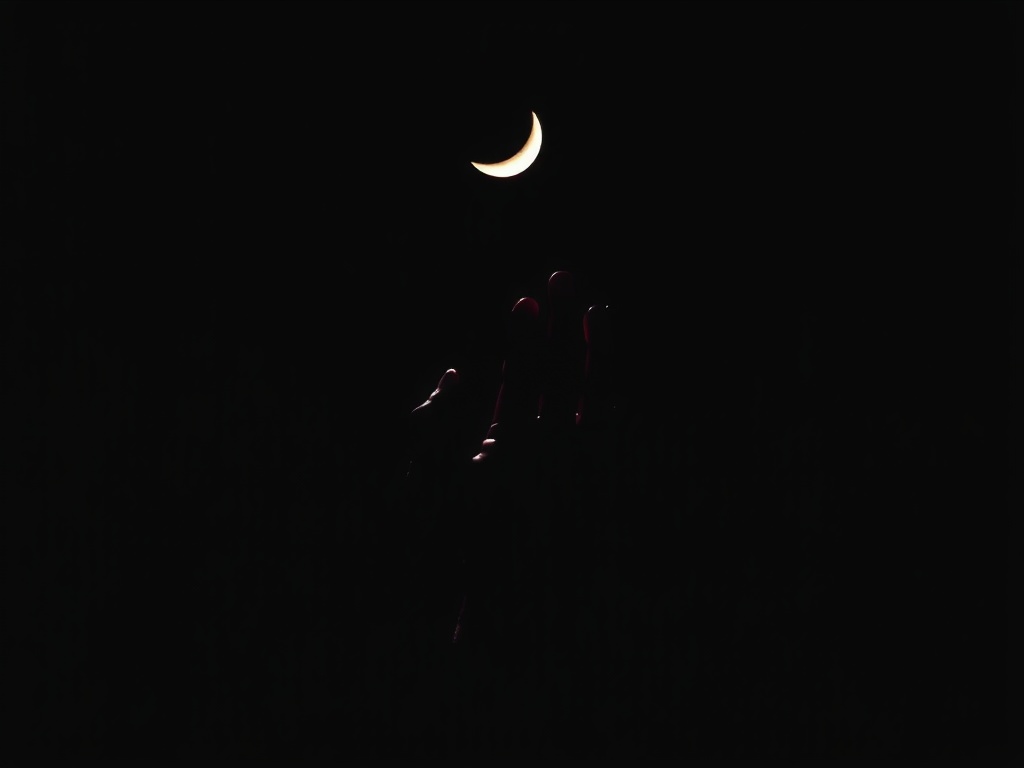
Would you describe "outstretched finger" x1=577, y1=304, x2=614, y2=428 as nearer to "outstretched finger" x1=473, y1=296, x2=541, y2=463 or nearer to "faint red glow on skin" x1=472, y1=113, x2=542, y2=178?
"outstretched finger" x1=473, y1=296, x2=541, y2=463

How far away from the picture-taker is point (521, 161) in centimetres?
129

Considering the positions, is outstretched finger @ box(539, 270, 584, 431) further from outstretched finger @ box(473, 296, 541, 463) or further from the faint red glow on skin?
the faint red glow on skin

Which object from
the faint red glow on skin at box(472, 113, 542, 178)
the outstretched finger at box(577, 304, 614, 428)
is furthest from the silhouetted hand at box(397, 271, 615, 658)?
the faint red glow on skin at box(472, 113, 542, 178)

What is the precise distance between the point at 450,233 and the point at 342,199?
0.85 ft

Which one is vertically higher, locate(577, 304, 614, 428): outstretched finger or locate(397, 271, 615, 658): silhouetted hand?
locate(577, 304, 614, 428): outstretched finger

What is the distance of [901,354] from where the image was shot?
52.0 inches

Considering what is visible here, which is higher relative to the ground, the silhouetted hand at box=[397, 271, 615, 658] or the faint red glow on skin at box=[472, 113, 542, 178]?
the faint red glow on skin at box=[472, 113, 542, 178]

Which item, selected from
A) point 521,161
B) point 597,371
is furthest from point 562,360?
point 521,161

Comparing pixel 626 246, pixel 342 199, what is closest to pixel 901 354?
pixel 626 246

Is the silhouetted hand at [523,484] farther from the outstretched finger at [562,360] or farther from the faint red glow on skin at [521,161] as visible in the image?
the faint red glow on skin at [521,161]

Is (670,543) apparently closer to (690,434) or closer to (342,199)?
(690,434)

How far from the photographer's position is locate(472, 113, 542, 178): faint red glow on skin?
4.21 feet

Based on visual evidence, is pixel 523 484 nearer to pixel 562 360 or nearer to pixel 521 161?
pixel 562 360

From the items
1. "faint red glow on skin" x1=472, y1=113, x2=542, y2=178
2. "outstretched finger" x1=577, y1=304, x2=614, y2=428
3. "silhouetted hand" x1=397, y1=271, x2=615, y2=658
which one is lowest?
"silhouetted hand" x1=397, y1=271, x2=615, y2=658
